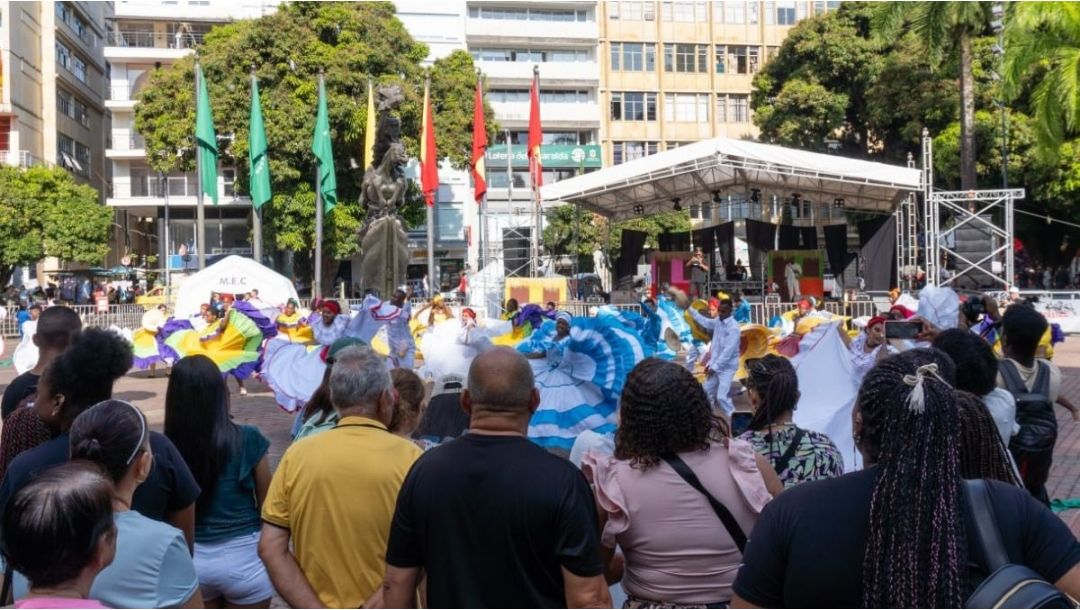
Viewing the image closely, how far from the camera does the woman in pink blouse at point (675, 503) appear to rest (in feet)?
11.3

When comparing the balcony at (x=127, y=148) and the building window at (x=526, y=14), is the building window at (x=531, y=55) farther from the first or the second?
the balcony at (x=127, y=148)

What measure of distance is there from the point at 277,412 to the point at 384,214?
10.3 feet

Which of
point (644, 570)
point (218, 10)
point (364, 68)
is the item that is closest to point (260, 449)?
point (644, 570)

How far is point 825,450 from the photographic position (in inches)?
162

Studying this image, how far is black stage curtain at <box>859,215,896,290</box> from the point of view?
30.1m

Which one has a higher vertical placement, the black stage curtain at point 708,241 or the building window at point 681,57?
the building window at point 681,57

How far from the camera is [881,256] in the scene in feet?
99.8

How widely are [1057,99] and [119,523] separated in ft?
68.0

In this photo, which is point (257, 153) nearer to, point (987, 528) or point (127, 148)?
point (127, 148)

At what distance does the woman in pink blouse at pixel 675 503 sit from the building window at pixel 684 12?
58060 mm

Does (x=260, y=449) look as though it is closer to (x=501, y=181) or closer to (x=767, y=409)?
(x=767, y=409)

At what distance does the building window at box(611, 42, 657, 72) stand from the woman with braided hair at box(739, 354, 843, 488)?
55.8 metres

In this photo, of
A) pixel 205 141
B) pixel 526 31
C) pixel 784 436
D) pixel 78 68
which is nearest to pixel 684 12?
pixel 526 31

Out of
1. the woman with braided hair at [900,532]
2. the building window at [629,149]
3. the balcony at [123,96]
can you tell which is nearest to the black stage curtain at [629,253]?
the building window at [629,149]
